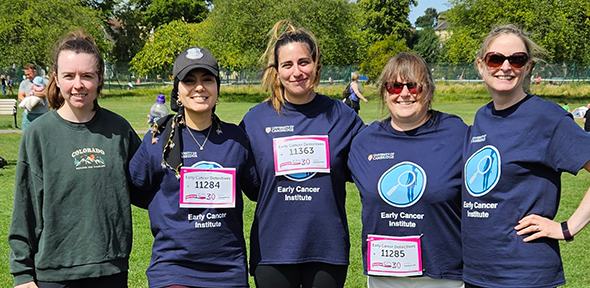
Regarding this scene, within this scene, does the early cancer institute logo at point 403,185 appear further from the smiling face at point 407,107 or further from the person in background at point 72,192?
the person in background at point 72,192

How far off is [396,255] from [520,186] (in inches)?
28.6

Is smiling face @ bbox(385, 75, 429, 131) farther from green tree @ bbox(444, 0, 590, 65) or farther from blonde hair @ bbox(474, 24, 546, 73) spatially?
green tree @ bbox(444, 0, 590, 65)

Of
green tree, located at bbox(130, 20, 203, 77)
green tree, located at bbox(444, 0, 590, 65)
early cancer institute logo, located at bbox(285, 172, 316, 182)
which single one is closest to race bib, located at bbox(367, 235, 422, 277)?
early cancer institute logo, located at bbox(285, 172, 316, 182)

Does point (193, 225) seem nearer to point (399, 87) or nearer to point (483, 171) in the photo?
point (399, 87)

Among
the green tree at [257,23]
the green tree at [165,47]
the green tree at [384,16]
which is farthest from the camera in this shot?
the green tree at [384,16]

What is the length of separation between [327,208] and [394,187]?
0.39 metres

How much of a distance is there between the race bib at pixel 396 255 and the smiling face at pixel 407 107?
607 millimetres

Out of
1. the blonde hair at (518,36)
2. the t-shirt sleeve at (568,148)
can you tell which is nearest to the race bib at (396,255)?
the t-shirt sleeve at (568,148)

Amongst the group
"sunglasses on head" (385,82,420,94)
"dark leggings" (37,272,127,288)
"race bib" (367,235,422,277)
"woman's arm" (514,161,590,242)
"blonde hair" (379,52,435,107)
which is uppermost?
"blonde hair" (379,52,435,107)

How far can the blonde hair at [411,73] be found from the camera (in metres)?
3.07

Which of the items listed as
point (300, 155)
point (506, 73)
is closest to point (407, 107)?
point (506, 73)

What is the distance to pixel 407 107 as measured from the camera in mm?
3055

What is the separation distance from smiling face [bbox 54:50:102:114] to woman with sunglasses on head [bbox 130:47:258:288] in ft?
1.23

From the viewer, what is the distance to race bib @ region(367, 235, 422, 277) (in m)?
2.97
